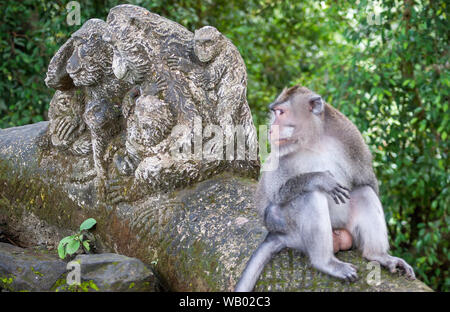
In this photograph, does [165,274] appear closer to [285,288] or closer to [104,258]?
[104,258]

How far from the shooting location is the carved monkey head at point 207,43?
4.06 m

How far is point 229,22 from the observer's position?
7.97 meters

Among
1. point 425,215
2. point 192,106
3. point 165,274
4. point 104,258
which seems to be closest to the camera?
point 104,258

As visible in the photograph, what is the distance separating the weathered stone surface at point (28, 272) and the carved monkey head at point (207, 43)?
5.62 feet

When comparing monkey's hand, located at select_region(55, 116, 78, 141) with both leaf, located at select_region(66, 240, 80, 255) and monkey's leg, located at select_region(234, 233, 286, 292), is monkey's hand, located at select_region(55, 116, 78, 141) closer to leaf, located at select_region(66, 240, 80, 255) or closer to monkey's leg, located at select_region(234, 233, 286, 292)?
leaf, located at select_region(66, 240, 80, 255)

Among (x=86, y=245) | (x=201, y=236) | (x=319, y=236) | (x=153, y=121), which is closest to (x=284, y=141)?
(x=319, y=236)

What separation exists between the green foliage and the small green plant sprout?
291 centimetres

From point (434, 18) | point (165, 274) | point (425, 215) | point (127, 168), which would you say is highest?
point (434, 18)

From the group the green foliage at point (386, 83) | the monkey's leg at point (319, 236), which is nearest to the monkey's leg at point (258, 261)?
the monkey's leg at point (319, 236)

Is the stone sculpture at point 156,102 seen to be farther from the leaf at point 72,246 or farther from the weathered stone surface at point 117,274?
the weathered stone surface at point 117,274

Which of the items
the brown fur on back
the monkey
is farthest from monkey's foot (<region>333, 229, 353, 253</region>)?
the brown fur on back

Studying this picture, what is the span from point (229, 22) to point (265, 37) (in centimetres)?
94

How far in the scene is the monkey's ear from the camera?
3.18 metres
